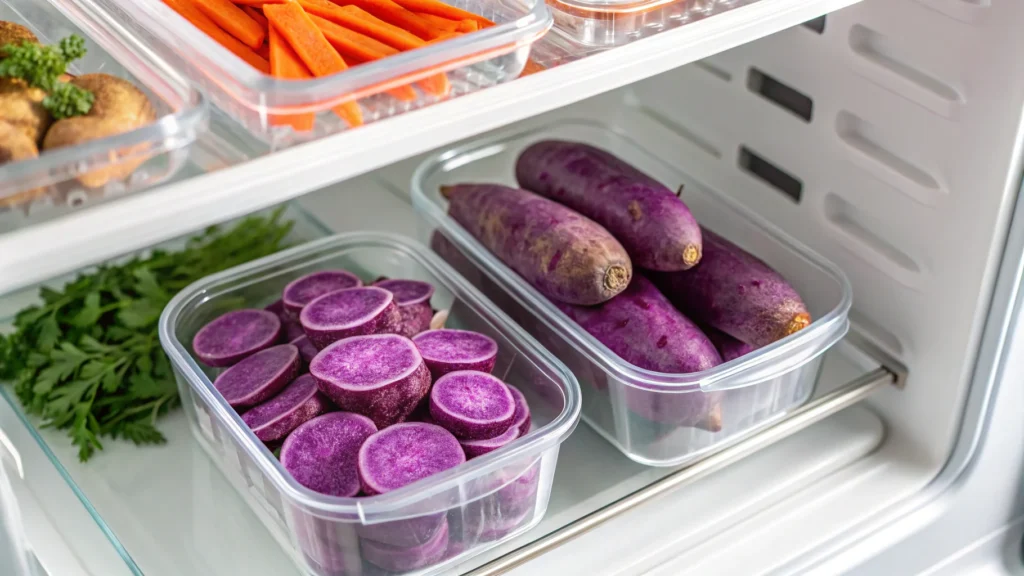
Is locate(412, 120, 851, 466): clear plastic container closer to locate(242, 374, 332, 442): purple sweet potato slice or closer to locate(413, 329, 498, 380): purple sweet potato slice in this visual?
locate(413, 329, 498, 380): purple sweet potato slice

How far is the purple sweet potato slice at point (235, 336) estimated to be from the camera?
0.87m

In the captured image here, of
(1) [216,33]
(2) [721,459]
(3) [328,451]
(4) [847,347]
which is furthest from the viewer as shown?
(4) [847,347]

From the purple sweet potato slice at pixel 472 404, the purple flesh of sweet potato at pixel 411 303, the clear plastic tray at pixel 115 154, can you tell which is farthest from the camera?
the purple flesh of sweet potato at pixel 411 303

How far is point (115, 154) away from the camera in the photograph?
1.76 ft

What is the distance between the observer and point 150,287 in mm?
997

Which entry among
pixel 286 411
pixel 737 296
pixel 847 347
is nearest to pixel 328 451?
pixel 286 411

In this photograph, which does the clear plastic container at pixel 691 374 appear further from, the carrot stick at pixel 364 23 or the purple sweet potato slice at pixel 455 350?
the carrot stick at pixel 364 23

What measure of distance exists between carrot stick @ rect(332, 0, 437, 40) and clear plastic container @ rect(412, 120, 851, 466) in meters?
0.29

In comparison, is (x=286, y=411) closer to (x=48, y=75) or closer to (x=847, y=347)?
(x=48, y=75)

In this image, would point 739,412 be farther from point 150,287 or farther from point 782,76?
point 150,287

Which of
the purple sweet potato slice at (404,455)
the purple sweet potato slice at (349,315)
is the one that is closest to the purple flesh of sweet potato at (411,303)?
the purple sweet potato slice at (349,315)

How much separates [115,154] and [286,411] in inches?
11.6

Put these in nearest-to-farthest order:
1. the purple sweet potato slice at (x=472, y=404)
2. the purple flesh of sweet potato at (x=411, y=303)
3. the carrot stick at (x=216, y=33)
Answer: the carrot stick at (x=216, y=33) → the purple sweet potato slice at (x=472, y=404) → the purple flesh of sweet potato at (x=411, y=303)

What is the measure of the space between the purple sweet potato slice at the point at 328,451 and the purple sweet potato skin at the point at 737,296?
1.01 ft
